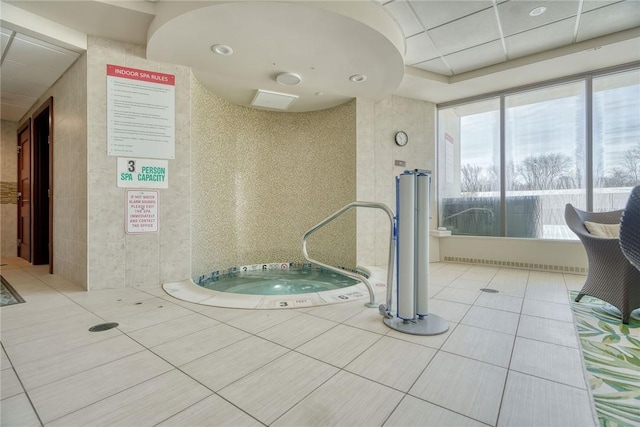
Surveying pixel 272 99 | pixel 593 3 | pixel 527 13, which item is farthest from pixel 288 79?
pixel 593 3

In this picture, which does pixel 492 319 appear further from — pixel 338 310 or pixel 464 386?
pixel 338 310

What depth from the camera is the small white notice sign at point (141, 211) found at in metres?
3.43

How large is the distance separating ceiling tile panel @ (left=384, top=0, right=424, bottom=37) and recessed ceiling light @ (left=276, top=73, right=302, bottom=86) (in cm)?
136

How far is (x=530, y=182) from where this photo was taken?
483 cm

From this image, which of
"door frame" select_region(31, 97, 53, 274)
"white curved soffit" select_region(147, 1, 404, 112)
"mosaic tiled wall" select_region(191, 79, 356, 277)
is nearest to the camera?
"white curved soffit" select_region(147, 1, 404, 112)

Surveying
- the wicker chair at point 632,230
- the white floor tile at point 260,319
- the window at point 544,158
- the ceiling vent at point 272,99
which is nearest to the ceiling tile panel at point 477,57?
the window at point 544,158

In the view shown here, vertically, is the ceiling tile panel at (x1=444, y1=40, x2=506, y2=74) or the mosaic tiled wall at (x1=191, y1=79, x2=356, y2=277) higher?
the ceiling tile panel at (x1=444, y1=40, x2=506, y2=74)

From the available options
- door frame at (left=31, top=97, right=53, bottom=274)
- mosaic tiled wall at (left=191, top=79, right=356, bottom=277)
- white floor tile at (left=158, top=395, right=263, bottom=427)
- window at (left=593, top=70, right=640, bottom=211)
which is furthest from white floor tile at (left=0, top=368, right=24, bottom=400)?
window at (left=593, top=70, right=640, bottom=211)

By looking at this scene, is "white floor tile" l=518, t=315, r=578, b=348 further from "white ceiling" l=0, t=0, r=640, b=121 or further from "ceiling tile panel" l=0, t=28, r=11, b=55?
"ceiling tile panel" l=0, t=28, r=11, b=55

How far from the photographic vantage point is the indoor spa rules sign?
132 inches

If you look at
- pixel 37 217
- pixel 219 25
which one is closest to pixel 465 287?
pixel 219 25

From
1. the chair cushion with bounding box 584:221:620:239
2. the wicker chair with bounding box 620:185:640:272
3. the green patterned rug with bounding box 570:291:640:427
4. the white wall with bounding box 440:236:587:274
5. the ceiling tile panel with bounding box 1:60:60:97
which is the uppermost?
the ceiling tile panel with bounding box 1:60:60:97

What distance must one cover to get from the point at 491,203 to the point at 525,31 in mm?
2646

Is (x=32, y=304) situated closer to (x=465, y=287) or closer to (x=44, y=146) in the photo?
(x=44, y=146)
